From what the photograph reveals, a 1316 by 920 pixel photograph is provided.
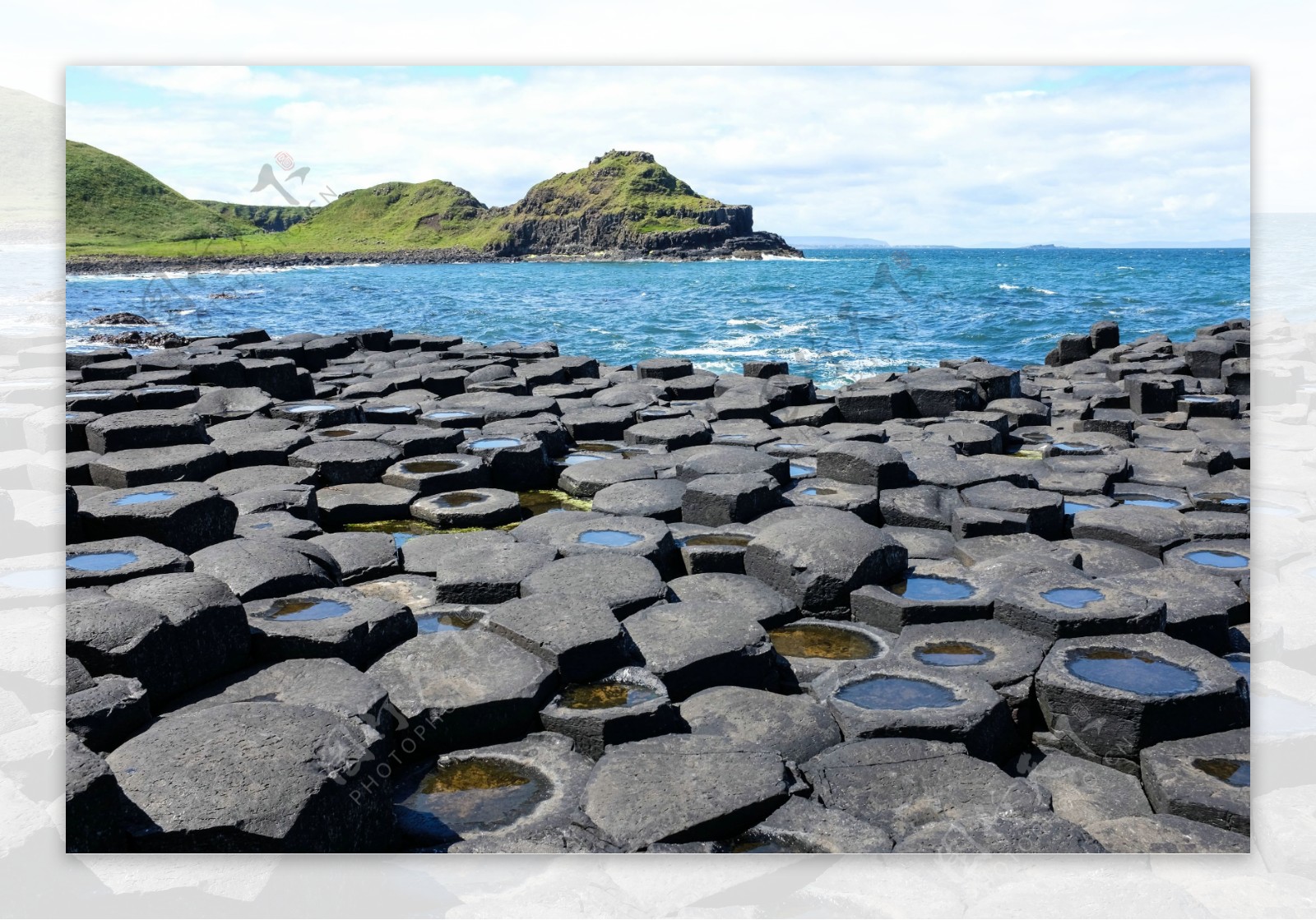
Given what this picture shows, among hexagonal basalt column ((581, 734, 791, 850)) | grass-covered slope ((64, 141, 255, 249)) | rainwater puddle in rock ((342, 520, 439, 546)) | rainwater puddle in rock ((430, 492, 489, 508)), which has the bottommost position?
hexagonal basalt column ((581, 734, 791, 850))

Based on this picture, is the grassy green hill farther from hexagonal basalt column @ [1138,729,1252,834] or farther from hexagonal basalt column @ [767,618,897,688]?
hexagonal basalt column @ [1138,729,1252,834]

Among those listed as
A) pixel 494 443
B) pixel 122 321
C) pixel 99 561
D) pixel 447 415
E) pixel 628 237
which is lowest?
pixel 99 561

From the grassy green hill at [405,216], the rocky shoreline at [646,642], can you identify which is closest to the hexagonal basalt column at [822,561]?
the rocky shoreline at [646,642]

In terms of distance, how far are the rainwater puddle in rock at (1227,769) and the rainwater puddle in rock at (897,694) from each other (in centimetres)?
85

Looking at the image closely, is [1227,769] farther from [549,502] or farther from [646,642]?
[549,502]

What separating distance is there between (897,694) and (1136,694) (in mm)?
865

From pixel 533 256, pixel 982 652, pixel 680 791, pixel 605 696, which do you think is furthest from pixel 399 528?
pixel 533 256

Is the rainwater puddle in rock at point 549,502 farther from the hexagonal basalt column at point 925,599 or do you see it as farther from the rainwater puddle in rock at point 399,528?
the hexagonal basalt column at point 925,599

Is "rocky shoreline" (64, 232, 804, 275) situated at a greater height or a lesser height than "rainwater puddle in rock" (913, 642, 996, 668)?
greater

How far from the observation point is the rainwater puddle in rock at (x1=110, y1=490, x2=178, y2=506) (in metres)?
5.45

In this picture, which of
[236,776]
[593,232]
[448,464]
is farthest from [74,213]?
[593,232]

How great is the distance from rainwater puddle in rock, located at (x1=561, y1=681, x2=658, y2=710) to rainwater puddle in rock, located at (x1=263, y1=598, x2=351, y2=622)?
116cm

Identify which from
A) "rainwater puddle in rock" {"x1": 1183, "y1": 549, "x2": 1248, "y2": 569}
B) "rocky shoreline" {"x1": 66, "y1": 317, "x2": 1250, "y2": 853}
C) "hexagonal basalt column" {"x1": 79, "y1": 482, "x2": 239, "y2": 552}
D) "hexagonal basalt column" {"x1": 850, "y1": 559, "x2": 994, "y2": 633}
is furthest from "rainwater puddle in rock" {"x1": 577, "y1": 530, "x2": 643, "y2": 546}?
"rainwater puddle in rock" {"x1": 1183, "y1": 549, "x2": 1248, "y2": 569}

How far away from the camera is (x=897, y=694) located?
13.2ft
